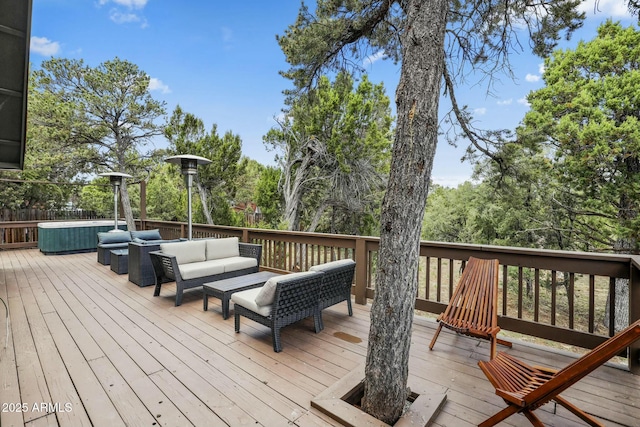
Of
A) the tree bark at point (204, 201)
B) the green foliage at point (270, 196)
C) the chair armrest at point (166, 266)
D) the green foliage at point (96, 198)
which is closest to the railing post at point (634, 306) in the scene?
the chair armrest at point (166, 266)

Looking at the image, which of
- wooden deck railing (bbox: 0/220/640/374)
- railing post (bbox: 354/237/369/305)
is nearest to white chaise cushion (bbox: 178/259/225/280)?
wooden deck railing (bbox: 0/220/640/374)

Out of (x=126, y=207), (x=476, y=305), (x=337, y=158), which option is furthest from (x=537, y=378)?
(x=126, y=207)

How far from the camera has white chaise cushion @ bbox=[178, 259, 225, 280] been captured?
3.94 m

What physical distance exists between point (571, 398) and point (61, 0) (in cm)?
1598

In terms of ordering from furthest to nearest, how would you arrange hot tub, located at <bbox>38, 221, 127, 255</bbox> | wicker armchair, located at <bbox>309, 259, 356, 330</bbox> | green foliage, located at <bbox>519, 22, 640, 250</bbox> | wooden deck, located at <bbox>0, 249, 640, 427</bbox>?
1. hot tub, located at <bbox>38, 221, 127, 255</bbox>
2. green foliage, located at <bbox>519, 22, 640, 250</bbox>
3. wicker armchair, located at <bbox>309, 259, 356, 330</bbox>
4. wooden deck, located at <bbox>0, 249, 640, 427</bbox>

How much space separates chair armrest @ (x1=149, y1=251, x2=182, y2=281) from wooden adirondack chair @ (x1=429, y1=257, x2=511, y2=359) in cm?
319

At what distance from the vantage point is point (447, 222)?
16.0m

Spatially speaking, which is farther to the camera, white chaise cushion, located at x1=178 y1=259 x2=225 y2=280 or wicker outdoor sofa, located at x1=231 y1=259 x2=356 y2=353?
white chaise cushion, located at x1=178 y1=259 x2=225 y2=280

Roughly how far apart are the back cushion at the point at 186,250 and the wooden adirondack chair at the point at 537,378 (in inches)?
155

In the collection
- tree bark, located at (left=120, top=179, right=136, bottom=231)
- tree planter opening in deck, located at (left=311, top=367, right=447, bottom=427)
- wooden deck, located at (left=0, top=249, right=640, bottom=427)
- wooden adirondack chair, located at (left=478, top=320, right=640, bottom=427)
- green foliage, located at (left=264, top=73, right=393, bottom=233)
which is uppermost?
green foliage, located at (left=264, top=73, right=393, bottom=233)

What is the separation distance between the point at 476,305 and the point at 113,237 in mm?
7411

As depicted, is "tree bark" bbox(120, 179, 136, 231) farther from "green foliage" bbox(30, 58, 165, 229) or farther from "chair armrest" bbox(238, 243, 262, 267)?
"chair armrest" bbox(238, 243, 262, 267)

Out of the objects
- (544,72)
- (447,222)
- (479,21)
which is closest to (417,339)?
(479,21)

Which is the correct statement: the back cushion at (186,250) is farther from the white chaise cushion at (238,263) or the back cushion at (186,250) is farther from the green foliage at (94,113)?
the green foliage at (94,113)
